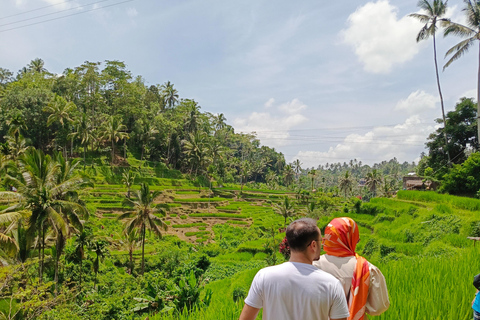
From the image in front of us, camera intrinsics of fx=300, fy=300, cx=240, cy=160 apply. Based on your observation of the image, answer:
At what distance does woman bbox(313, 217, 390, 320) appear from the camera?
86.1 inches

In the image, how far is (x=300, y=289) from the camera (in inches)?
69.9

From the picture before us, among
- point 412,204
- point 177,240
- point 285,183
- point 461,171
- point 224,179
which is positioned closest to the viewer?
point 461,171

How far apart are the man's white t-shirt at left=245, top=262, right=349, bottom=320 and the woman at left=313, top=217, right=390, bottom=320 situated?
469 mm

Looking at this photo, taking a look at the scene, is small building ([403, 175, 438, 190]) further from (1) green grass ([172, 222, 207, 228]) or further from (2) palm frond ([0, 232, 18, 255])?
(2) palm frond ([0, 232, 18, 255])

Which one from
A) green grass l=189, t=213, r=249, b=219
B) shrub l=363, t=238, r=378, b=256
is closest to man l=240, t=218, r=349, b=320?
shrub l=363, t=238, r=378, b=256

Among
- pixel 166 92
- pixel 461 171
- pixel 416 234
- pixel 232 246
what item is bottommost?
pixel 232 246

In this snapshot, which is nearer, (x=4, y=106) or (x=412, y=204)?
(x=412, y=204)

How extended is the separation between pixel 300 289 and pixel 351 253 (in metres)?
0.73

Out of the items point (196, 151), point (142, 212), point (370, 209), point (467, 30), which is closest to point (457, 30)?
point (467, 30)

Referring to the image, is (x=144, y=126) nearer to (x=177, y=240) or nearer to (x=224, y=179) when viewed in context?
(x=224, y=179)

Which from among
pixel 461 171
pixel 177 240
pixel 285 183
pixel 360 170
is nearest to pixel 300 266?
pixel 461 171

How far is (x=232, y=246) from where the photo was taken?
95.1 ft

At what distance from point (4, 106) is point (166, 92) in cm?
2943

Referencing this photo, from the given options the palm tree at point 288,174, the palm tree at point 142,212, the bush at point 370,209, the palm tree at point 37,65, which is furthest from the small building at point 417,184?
the palm tree at point 37,65
